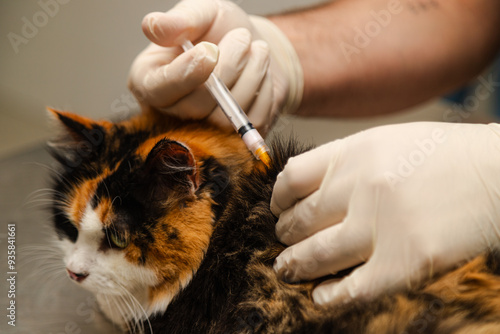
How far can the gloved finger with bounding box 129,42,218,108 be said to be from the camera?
33.5 inches

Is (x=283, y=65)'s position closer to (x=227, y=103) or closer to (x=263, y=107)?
(x=263, y=107)

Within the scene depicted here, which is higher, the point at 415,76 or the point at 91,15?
the point at 91,15

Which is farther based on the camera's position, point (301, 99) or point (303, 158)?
point (301, 99)

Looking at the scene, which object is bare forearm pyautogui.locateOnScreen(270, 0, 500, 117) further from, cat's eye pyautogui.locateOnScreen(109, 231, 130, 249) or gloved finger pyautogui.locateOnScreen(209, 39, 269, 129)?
cat's eye pyautogui.locateOnScreen(109, 231, 130, 249)

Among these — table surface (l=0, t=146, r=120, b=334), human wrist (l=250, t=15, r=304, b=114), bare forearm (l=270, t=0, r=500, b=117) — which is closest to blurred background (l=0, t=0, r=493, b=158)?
bare forearm (l=270, t=0, r=500, b=117)

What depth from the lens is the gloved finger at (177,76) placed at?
33.5 inches

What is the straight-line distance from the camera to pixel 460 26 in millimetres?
1408

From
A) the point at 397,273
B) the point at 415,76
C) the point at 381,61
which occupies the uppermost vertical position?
the point at 397,273

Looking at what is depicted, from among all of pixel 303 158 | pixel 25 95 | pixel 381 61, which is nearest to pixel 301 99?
pixel 381 61

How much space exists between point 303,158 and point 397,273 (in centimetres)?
25

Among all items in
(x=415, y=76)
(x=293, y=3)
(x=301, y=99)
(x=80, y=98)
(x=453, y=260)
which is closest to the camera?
(x=453, y=260)

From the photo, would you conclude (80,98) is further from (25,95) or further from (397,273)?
(397,273)

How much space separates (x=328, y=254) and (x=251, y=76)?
1.60 ft

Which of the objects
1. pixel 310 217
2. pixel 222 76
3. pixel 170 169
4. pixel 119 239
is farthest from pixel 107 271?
pixel 222 76
